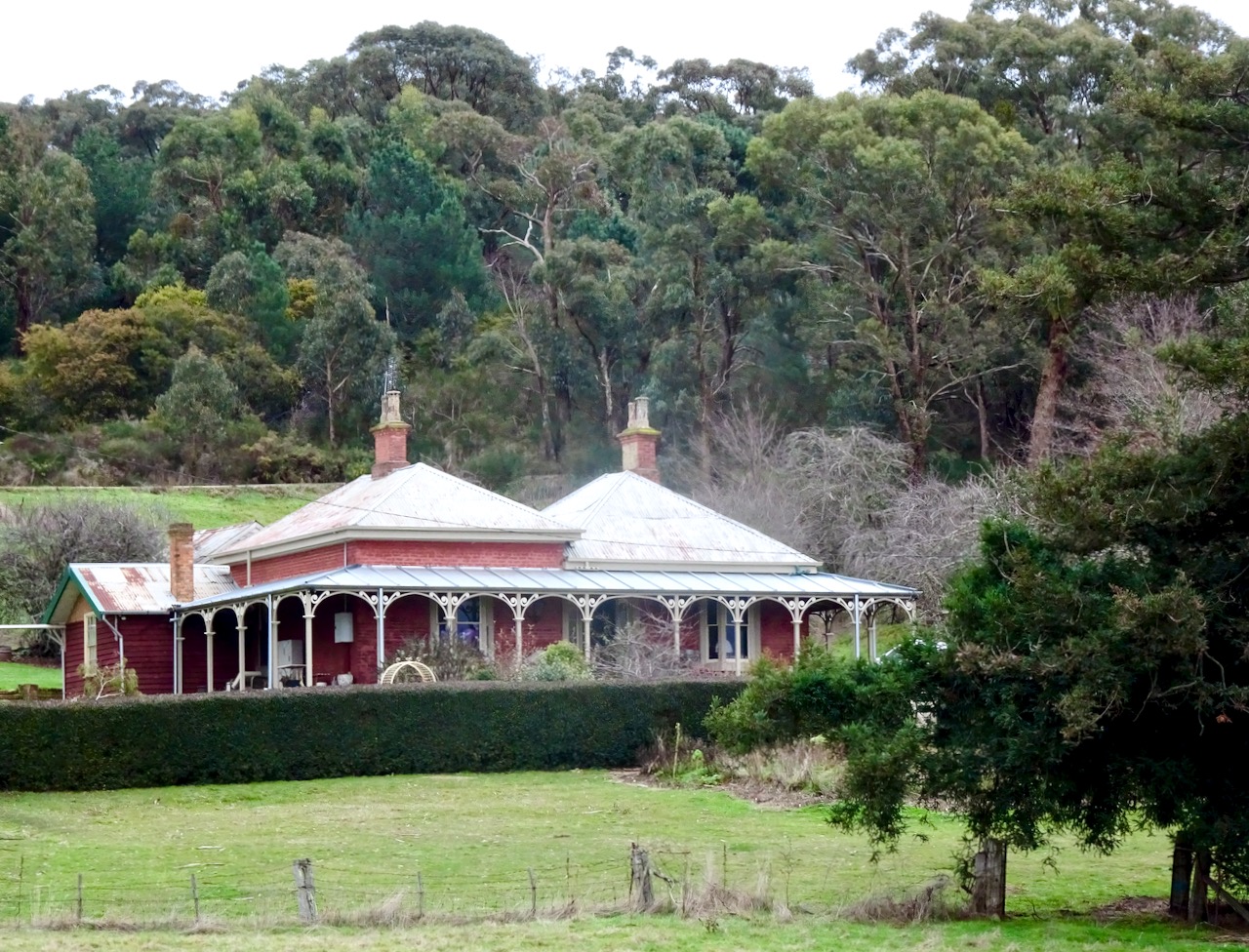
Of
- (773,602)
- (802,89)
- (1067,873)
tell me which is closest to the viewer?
(1067,873)

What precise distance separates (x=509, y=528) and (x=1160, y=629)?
21.9 m

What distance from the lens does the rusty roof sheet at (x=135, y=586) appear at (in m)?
34.5

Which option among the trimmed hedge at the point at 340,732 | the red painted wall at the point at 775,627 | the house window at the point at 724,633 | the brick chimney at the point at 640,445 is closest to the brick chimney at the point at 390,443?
the brick chimney at the point at 640,445

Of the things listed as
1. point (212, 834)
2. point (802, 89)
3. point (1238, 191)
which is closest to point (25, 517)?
point (212, 834)

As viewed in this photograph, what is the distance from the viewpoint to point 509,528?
3359 cm

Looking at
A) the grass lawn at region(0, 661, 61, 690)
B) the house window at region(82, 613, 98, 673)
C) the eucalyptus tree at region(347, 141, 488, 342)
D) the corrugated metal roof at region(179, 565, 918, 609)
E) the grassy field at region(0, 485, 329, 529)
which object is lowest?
the grass lawn at region(0, 661, 61, 690)

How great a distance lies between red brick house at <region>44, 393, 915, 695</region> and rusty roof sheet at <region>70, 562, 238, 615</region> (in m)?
0.04

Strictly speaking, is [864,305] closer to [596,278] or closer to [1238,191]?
[596,278]

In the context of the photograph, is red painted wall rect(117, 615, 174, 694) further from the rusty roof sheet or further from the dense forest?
the dense forest

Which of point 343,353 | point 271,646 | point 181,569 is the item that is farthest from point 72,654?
point 343,353

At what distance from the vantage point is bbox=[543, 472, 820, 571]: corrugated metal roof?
3547cm

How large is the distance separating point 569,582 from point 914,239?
64.9 feet

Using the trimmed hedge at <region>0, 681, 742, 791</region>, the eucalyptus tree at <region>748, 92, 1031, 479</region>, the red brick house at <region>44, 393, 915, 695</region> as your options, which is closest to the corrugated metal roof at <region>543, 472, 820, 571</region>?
the red brick house at <region>44, 393, 915, 695</region>

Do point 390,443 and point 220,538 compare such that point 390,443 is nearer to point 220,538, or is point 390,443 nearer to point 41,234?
point 220,538
